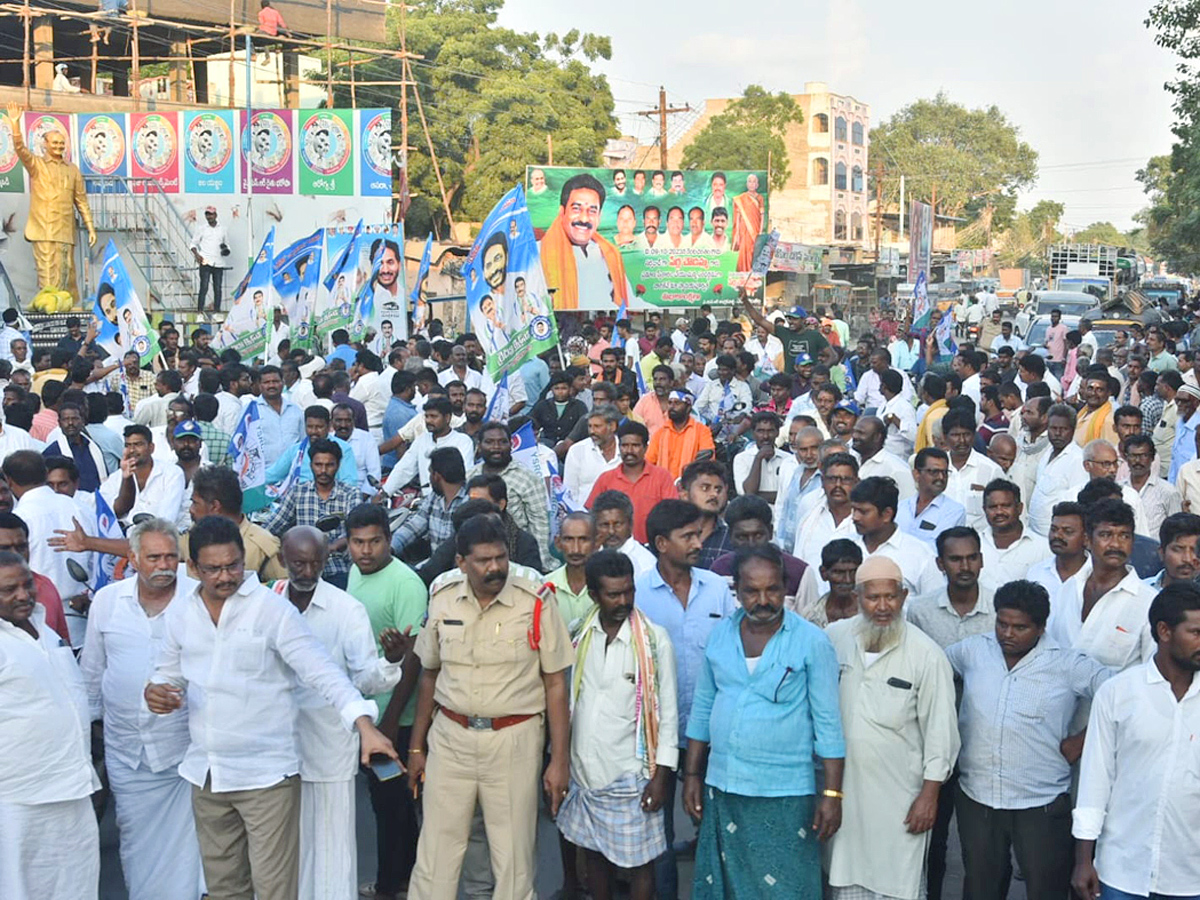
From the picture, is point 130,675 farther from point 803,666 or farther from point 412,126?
point 412,126

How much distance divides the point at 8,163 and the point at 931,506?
21.1 m

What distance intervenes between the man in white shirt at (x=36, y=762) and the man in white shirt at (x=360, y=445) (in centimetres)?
386

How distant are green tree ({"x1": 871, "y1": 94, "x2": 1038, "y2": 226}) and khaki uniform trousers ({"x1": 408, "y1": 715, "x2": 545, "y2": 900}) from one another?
81040 millimetres

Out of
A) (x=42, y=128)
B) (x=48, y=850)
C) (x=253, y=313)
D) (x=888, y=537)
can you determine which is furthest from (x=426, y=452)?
(x=42, y=128)

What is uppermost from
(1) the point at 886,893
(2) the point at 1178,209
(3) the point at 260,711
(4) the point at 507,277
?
(2) the point at 1178,209

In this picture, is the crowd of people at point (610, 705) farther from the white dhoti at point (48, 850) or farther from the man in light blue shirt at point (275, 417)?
the man in light blue shirt at point (275, 417)

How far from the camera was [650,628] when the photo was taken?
200 inches

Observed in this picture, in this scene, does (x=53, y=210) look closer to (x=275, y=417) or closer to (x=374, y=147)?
(x=374, y=147)

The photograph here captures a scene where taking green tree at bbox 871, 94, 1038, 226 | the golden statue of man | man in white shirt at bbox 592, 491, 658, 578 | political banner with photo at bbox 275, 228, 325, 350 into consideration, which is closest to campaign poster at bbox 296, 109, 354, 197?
the golden statue of man

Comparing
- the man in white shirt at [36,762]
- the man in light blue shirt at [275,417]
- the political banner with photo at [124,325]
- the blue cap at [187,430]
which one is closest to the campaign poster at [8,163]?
the political banner with photo at [124,325]

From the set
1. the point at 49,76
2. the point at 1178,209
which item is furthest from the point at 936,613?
the point at 49,76

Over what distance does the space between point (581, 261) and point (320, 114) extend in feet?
18.6

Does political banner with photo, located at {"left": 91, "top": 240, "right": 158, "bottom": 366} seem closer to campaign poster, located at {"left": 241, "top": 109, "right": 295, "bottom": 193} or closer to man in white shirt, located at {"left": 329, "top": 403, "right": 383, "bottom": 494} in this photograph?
man in white shirt, located at {"left": 329, "top": 403, "right": 383, "bottom": 494}

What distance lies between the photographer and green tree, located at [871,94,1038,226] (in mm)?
83188
